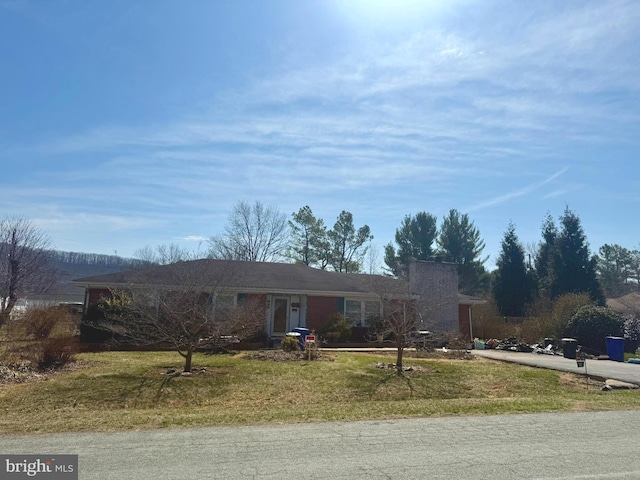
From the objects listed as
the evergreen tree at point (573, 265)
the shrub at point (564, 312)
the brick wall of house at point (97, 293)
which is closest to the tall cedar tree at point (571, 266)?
the evergreen tree at point (573, 265)

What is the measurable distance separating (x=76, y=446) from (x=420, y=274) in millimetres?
25130

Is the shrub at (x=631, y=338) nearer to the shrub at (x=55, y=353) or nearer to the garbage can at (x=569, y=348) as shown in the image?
the garbage can at (x=569, y=348)

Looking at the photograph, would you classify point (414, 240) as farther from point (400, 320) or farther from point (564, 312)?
point (400, 320)

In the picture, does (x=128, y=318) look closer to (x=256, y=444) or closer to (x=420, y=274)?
(x=256, y=444)

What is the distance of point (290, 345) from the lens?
1762 cm

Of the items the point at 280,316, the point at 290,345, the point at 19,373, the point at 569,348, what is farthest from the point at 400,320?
the point at 19,373

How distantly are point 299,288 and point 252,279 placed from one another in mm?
2476

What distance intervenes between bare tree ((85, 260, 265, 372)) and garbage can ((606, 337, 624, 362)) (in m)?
15.3

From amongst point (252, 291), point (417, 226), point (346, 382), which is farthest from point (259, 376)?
point (417, 226)

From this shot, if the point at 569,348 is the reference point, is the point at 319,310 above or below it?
above

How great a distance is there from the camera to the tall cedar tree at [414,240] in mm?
48719

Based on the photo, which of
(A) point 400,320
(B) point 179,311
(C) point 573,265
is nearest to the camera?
(B) point 179,311

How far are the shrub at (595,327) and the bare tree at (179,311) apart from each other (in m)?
15.8

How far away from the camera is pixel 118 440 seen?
20.3ft
